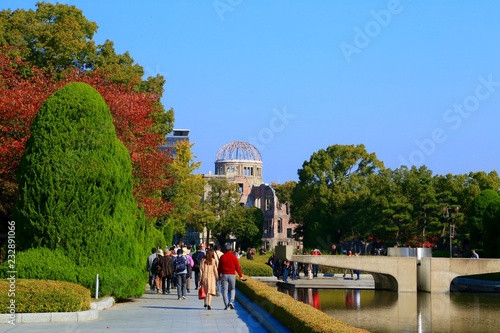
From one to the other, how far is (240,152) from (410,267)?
107840 mm

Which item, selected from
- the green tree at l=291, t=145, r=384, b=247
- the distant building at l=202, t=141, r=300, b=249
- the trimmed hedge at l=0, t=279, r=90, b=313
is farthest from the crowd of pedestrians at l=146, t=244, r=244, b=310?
the distant building at l=202, t=141, r=300, b=249

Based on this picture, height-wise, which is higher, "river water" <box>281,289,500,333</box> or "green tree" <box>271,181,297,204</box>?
"green tree" <box>271,181,297,204</box>

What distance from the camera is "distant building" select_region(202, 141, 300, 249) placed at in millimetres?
129000

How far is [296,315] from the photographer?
50.3ft

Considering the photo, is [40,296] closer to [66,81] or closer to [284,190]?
[66,81]

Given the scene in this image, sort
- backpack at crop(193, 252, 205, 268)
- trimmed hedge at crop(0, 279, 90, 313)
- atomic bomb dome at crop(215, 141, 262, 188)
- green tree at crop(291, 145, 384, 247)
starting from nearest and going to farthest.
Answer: trimmed hedge at crop(0, 279, 90, 313) < backpack at crop(193, 252, 205, 268) < green tree at crop(291, 145, 384, 247) < atomic bomb dome at crop(215, 141, 262, 188)

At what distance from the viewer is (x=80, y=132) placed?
2206 centimetres

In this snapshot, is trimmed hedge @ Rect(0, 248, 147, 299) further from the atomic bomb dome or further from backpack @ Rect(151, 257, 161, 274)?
the atomic bomb dome

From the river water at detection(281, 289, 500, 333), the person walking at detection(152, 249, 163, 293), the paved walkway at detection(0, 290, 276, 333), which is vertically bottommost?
the river water at detection(281, 289, 500, 333)

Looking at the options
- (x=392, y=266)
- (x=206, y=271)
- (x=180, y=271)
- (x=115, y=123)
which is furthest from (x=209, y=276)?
(x=392, y=266)

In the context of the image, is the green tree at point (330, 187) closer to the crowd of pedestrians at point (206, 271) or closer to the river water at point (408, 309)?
the river water at point (408, 309)

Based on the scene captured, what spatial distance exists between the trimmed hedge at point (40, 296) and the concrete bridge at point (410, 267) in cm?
2229

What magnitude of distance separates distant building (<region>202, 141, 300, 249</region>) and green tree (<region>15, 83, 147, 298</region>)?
101212 mm

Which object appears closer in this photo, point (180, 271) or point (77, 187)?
point (77, 187)
